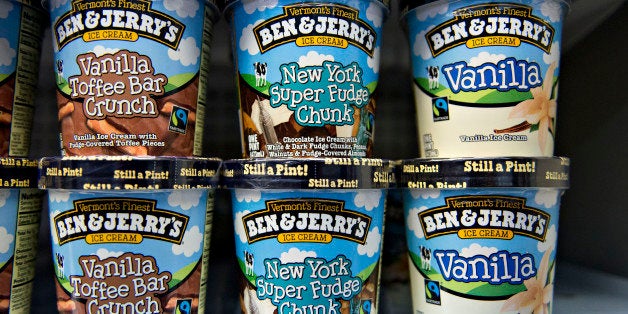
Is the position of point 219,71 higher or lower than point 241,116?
higher

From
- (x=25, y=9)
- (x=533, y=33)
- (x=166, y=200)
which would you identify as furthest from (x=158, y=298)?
(x=533, y=33)

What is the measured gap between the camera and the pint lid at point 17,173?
0.96 metres

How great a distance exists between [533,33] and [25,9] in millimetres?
1116

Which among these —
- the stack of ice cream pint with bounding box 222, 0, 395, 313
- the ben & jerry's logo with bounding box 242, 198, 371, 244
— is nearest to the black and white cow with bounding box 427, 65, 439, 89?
the stack of ice cream pint with bounding box 222, 0, 395, 313

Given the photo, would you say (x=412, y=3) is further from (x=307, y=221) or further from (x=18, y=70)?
(x=18, y=70)

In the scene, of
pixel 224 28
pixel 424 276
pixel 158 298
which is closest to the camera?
pixel 158 298

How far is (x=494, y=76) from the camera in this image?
3.29 ft

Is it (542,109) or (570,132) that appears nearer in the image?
(542,109)

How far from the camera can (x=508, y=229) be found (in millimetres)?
972

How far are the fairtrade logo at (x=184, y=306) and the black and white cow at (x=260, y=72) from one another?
0.47 meters

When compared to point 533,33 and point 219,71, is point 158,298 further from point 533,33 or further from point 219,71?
point 533,33

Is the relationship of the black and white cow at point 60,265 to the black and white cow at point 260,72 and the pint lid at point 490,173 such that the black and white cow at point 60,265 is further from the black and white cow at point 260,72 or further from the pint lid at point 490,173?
the pint lid at point 490,173

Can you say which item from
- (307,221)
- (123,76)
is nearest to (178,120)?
(123,76)

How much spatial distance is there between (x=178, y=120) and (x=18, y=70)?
0.39 metres
